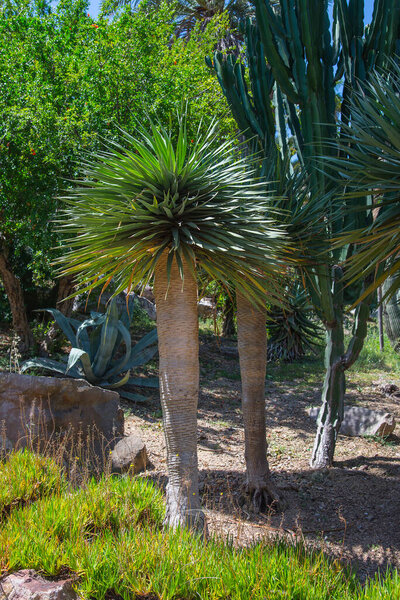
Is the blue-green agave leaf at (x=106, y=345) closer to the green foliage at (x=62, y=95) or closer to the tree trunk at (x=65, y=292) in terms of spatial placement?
the green foliage at (x=62, y=95)

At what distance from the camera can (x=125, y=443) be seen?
566 cm

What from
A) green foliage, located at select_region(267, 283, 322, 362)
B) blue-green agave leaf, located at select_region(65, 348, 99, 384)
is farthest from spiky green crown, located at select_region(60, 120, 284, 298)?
green foliage, located at select_region(267, 283, 322, 362)

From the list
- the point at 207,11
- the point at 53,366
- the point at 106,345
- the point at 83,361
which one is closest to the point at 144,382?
the point at 106,345

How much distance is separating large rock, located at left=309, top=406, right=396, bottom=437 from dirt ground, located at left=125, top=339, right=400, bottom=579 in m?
0.14

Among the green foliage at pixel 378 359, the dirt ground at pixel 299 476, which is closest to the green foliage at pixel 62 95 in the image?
the dirt ground at pixel 299 476

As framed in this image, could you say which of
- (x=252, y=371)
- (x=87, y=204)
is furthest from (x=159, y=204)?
(x=252, y=371)

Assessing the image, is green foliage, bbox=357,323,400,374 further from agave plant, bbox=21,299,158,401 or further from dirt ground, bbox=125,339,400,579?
agave plant, bbox=21,299,158,401

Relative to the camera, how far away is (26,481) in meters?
4.07

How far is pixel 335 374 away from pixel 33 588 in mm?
4028

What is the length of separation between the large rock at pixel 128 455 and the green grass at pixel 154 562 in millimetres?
1840

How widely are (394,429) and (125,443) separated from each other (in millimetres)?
4000

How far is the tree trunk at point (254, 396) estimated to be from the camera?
4742 mm

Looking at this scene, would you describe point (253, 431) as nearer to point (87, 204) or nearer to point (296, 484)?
point (296, 484)

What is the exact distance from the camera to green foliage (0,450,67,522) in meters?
3.89
